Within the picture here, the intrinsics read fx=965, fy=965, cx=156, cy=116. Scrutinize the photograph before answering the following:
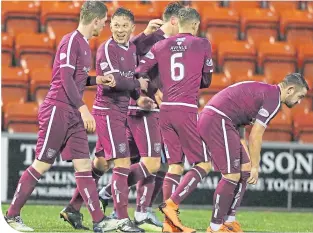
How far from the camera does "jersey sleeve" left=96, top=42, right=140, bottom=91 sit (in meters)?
8.48

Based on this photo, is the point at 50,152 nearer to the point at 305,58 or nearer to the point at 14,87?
the point at 14,87

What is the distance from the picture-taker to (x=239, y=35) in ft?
47.5

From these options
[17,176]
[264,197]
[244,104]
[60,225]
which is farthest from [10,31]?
[244,104]

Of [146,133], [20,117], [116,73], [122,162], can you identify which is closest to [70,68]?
[116,73]

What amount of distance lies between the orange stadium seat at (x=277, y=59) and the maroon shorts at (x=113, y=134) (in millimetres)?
5455

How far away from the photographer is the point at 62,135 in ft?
26.5

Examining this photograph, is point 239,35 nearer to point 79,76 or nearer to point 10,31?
point 10,31

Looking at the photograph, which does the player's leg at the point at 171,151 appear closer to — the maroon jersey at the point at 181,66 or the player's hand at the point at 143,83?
the maroon jersey at the point at 181,66

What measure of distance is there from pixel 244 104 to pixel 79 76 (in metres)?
1.46

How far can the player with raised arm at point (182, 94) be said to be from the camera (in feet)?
27.8

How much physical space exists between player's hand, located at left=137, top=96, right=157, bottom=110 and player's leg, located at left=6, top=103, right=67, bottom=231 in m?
1.03

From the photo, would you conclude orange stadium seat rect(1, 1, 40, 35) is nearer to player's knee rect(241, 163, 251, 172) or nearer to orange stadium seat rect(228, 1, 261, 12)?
orange stadium seat rect(228, 1, 261, 12)

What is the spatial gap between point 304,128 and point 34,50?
3.80 m

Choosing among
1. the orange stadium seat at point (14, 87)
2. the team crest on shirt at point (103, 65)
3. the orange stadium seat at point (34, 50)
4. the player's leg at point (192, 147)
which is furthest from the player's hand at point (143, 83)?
the orange stadium seat at point (34, 50)
